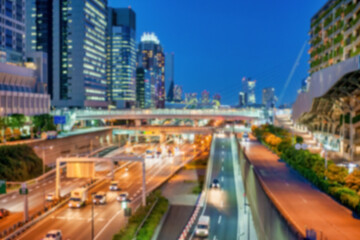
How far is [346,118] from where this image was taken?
53969mm

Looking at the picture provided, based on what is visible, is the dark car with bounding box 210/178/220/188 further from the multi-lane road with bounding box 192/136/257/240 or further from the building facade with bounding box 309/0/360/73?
the building facade with bounding box 309/0/360/73

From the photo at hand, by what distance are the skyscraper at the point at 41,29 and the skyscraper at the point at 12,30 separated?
64.4 metres

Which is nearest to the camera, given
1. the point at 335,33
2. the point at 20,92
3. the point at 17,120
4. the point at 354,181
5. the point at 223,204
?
the point at 354,181

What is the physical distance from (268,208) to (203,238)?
24.6 feet

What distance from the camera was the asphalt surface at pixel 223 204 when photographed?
3014cm

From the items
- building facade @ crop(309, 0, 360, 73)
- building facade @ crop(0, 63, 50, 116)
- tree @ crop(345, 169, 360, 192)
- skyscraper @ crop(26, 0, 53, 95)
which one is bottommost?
tree @ crop(345, 169, 360, 192)

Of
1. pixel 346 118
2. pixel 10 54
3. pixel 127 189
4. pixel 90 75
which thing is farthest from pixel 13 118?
pixel 90 75

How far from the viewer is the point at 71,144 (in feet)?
251

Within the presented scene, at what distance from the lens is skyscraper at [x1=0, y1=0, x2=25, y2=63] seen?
304 ft

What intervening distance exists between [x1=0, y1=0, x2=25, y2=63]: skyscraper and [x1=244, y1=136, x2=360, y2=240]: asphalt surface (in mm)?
80277

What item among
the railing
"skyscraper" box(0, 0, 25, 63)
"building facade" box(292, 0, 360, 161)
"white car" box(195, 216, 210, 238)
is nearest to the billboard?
"white car" box(195, 216, 210, 238)

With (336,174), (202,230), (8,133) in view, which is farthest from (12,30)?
(336,174)

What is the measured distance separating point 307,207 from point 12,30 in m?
97.0

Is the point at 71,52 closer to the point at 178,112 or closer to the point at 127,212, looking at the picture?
the point at 178,112
